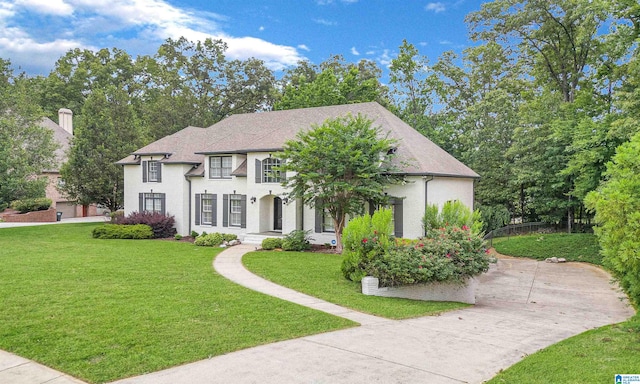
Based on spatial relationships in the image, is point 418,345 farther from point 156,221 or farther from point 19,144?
point 19,144

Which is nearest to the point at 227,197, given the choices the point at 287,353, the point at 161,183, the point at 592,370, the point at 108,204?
the point at 161,183

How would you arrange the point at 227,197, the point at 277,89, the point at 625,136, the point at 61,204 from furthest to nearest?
1. the point at 277,89
2. the point at 61,204
3. the point at 227,197
4. the point at 625,136

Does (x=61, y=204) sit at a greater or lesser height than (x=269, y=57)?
lesser

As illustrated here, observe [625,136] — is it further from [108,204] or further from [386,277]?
[108,204]

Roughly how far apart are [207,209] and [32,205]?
1785 centimetres

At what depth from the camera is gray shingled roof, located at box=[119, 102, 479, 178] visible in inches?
851

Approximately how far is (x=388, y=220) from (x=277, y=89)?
33.1 metres

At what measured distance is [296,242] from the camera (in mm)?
20938

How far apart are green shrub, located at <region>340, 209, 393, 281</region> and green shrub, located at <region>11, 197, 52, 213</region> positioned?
31106mm

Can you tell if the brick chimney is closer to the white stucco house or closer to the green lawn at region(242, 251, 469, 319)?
the white stucco house

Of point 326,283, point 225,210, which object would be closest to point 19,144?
point 225,210

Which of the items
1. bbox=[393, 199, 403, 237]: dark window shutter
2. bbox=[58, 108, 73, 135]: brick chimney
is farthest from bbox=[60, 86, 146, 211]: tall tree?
bbox=[393, 199, 403, 237]: dark window shutter

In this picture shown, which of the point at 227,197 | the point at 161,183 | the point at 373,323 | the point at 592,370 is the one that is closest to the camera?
the point at 592,370

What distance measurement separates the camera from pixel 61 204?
3931cm
